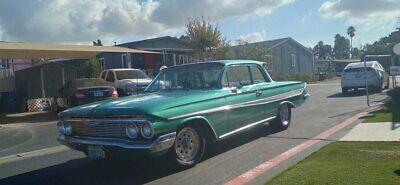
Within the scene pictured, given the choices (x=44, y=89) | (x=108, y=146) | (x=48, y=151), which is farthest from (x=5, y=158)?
(x=44, y=89)

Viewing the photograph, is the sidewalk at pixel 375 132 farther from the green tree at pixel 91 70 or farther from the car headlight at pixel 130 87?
the green tree at pixel 91 70

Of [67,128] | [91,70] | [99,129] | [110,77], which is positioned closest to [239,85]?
[99,129]

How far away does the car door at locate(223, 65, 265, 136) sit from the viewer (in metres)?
7.32

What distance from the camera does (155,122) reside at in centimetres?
568

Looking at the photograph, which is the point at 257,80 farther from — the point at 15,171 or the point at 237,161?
the point at 15,171

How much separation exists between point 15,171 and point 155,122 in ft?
9.10

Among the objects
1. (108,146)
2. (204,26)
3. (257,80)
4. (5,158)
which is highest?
(204,26)

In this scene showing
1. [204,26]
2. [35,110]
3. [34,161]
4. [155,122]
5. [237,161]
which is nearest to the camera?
[155,122]

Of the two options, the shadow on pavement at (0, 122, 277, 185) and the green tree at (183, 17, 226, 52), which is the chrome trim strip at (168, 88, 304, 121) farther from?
the green tree at (183, 17, 226, 52)

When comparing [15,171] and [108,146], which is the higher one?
[108,146]

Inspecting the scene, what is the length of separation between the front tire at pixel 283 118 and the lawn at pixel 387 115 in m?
1.75

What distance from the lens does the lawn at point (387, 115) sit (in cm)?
956

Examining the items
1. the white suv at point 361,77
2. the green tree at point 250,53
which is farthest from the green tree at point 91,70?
the green tree at point 250,53

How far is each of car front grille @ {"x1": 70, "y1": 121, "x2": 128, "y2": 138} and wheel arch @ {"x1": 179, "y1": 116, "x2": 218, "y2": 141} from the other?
0.83 metres
